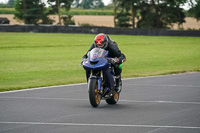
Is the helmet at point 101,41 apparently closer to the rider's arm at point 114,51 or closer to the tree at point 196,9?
the rider's arm at point 114,51

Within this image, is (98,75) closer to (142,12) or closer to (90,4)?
(142,12)

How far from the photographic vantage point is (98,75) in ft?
32.4

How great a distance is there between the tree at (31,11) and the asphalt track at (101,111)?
62174 millimetres

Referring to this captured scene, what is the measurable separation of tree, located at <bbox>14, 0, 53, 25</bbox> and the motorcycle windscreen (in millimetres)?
65075

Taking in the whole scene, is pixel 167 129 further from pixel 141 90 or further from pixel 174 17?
pixel 174 17

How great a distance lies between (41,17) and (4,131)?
228 ft

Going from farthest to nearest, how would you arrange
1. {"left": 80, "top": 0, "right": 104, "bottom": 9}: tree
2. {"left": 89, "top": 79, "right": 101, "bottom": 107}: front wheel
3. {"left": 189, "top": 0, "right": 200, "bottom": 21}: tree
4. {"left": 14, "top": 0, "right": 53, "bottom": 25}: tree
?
{"left": 80, "top": 0, "right": 104, "bottom": 9}: tree, {"left": 14, "top": 0, "right": 53, "bottom": 25}: tree, {"left": 189, "top": 0, "right": 200, "bottom": 21}: tree, {"left": 89, "top": 79, "right": 101, "bottom": 107}: front wheel

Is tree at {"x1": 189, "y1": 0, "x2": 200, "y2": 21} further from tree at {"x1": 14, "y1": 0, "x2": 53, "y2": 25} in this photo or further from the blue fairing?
the blue fairing

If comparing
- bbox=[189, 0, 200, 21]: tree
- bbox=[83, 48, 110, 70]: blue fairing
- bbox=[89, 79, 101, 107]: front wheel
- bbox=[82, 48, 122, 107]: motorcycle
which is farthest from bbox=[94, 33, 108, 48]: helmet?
bbox=[189, 0, 200, 21]: tree

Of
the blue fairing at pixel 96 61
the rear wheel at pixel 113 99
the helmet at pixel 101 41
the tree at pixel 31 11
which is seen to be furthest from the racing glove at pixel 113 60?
the tree at pixel 31 11

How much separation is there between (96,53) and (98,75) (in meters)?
0.51

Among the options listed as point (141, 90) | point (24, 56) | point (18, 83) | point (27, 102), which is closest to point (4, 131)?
point (27, 102)

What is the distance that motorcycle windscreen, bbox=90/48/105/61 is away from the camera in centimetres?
960

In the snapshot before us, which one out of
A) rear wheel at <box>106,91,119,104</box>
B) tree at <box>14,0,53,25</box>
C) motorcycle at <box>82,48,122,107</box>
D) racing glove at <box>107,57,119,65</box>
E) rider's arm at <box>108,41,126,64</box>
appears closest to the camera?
motorcycle at <box>82,48,122,107</box>
